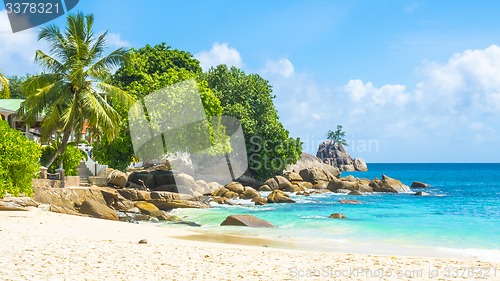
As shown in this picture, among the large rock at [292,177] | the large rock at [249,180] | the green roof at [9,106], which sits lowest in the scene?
the large rock at [249,180]

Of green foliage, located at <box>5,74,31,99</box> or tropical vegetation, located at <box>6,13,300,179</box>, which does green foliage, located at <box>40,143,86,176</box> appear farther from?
green foliage, located at <box>5,74,31,99</box>

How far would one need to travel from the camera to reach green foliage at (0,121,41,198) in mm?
20188

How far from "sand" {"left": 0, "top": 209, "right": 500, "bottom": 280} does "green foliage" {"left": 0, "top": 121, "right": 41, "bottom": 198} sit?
724cm

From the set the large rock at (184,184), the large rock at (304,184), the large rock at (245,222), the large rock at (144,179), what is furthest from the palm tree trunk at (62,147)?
the large rock at (304,184)

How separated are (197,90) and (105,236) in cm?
2349

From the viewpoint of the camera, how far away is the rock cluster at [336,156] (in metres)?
142

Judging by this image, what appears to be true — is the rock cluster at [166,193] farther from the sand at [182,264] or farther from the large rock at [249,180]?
the sand at [182,264]

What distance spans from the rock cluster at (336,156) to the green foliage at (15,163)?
4849 inches

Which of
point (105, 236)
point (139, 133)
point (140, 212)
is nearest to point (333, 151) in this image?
point (139, 133)

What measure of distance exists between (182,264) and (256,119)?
130 feet

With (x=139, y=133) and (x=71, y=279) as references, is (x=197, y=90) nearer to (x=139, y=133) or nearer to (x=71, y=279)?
(x=139, y=133)

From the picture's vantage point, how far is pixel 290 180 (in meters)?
53.3

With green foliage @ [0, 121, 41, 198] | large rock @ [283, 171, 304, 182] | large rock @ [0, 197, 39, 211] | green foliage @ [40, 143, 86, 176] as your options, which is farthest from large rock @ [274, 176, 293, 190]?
large rock @ [0, 197, 39, 211]

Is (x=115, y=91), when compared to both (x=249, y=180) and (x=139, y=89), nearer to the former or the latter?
(x=139, y=89)
